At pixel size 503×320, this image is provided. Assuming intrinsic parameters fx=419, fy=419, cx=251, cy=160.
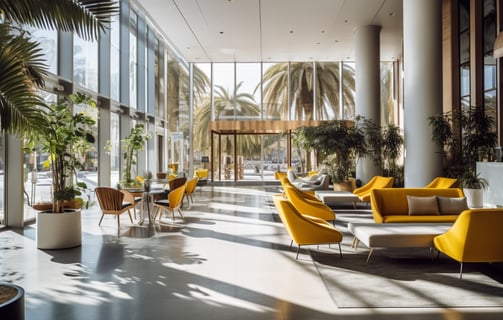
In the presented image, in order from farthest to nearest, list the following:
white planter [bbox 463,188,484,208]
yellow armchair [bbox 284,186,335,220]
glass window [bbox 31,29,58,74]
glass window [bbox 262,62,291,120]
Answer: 1. glass window [bbox 262,62,291,120]
2. white planter [bbox 463,188,484,208]
3. glass window [bbox 31,29,58,74]
4. yellow armchair [bbox 284,186,335,220]

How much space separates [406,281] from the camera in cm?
470

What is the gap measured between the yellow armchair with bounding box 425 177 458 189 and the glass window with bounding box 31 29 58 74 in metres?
8.99

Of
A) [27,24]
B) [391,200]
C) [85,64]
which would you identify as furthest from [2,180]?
[391,200]

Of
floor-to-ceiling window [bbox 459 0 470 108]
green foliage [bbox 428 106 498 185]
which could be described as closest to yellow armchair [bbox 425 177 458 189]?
green foliage [bbox 428 106 498 185]

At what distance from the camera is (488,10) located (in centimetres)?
1170

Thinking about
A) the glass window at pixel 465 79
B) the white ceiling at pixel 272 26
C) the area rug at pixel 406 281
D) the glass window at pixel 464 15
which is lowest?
the area rug at pixel 406 281

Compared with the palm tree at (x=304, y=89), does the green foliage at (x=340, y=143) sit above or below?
below

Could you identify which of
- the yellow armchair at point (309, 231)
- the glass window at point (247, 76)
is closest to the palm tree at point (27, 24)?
the yellow armchair at point (309, 231)

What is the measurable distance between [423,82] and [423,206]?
3.86 metres

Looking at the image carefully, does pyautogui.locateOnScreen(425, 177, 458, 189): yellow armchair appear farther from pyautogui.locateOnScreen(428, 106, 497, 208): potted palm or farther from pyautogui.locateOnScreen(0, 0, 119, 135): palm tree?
pyautogui.locateOnScreen(0, 0, 119, 135): palm tree

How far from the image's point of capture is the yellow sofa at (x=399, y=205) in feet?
23.1

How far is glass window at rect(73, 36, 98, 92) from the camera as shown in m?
10.6

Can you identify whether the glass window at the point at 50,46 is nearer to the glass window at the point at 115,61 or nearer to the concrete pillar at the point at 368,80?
the glass window at the point at 115,61

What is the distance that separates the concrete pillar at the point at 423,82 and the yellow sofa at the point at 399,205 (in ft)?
7.68
